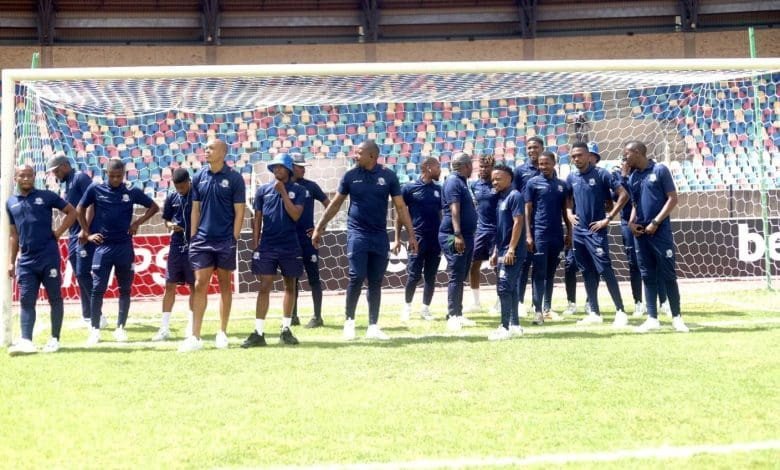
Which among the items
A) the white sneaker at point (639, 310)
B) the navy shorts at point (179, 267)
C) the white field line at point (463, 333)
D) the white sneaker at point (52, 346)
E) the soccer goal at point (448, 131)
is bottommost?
the white field line at point (463, 333)

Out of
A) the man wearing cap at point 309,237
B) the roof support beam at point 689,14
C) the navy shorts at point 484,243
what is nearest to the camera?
the man wearing cap at point 309,237

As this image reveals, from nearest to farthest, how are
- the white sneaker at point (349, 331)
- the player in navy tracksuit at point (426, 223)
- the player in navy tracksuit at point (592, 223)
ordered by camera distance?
the white sneaker at point (349, 331) → the player in navy tracksuit at point (592, 223) → the player in navy tracksuit at point (426, 223)

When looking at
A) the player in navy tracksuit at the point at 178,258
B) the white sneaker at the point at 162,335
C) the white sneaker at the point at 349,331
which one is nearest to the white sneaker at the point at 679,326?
the white sneaker at the point at 349,331

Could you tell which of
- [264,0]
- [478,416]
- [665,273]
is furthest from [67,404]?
[264,0]

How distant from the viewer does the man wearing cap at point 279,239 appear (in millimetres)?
8812

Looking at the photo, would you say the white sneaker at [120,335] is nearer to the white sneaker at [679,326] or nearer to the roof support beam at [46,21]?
the white sneaker at [679,326]

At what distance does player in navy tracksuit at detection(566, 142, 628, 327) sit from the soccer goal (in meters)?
2.75

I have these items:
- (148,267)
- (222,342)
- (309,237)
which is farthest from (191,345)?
(148,267)

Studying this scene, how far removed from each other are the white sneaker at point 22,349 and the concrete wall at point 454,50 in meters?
20.4

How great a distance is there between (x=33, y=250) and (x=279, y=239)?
7.68 ft

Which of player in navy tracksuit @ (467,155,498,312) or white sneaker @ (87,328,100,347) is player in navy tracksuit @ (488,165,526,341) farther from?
white sneaker @ (87,328,100,347)

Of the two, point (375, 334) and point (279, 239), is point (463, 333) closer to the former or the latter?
point (375, 334)

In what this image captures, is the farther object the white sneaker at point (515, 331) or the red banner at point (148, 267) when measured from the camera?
the red banner at point (148, 267)

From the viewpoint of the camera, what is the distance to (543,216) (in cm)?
1006
